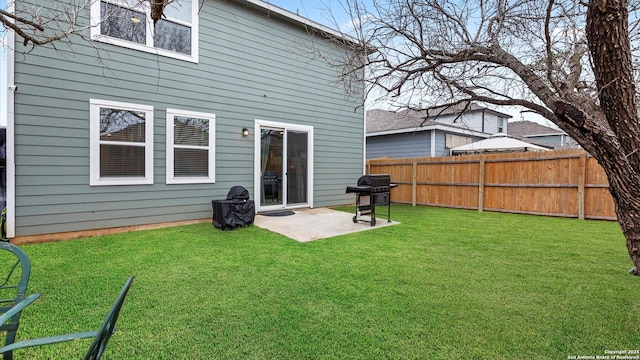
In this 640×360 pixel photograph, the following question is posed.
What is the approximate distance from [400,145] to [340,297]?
12.6 meters

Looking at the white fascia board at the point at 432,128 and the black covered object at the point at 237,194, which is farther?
the white fascia board at the point at 432,128

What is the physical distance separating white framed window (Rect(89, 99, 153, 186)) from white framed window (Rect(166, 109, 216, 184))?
0.37 m

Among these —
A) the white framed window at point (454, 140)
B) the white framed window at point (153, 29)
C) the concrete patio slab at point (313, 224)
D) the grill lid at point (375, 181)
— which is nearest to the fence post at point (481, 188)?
the concrete patio slab at point (313, 224)

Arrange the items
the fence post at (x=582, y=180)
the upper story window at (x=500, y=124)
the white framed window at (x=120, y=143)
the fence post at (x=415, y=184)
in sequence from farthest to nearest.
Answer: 1. the upper story window at (x=500, y=124)
2. the fence post at (x=415, y=184)
3. the fence post at (x=582, y=180)
4. the white framed window at (x=120, y=143)

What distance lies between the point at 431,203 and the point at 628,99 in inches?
314

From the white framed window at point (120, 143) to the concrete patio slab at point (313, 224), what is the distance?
245cm

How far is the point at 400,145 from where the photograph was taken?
1462 cm

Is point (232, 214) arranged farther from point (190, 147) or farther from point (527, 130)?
point (527, 130)

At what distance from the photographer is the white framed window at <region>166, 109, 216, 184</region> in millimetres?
6008

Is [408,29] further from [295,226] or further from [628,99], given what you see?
[295,226]

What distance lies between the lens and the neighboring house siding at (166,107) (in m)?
4.81

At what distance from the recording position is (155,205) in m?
5.89

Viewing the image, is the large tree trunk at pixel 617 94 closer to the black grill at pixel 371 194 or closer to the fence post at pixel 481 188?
the black grill at pixel 371 194

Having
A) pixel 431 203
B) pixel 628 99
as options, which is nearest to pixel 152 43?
pixel 628 99
